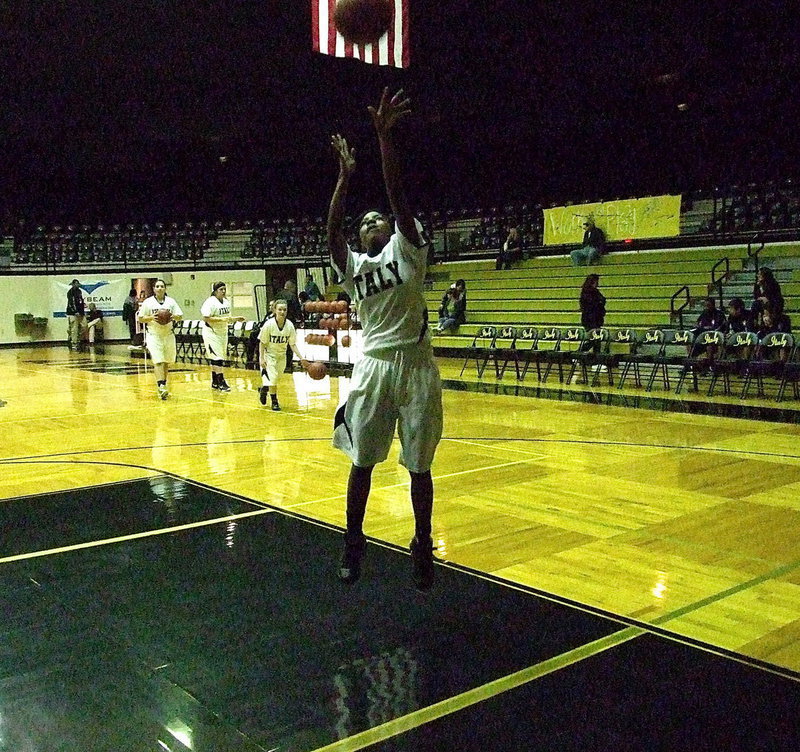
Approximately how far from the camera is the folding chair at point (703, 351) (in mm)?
10500

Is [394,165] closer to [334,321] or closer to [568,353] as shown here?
[568,353]

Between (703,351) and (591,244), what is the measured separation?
18.4 feet

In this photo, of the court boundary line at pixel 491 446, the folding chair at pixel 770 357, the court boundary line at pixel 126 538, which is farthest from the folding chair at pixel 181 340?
the court boundary line at pixel 126 538

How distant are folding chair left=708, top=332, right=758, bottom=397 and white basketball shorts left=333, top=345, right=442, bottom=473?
7421 millimetres

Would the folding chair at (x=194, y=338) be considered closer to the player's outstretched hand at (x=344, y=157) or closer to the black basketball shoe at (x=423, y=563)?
the player's outstretched hand at (x=344, y=157)

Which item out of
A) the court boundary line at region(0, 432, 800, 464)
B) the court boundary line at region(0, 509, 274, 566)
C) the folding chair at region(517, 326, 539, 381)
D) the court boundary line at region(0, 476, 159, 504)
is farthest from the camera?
the folding chair at region(517, 326, 539, 381)

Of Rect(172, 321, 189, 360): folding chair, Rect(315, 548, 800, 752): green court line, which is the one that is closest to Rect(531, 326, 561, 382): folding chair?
Rect(172, 321, 189, 360): folding chair

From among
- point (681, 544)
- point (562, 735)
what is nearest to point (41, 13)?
point (681, 544)

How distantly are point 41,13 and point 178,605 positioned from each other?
1061 centimetres

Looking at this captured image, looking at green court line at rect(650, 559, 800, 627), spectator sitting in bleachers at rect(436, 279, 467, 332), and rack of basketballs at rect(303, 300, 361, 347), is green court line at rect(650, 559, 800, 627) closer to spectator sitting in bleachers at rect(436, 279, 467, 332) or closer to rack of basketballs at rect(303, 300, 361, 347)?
rack of basketballs at rect(303, 300, 361, 347)

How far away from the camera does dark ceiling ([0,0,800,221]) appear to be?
12.3 m

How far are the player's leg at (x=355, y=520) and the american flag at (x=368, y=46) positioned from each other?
6034 millimetres

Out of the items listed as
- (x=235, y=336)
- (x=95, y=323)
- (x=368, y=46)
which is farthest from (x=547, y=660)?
(x=95, y=323)

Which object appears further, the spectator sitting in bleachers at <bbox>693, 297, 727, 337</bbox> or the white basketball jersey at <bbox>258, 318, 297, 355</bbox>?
the spectator sitting in bleachers at <bbox>693, 297, 727, 337</bbox>
